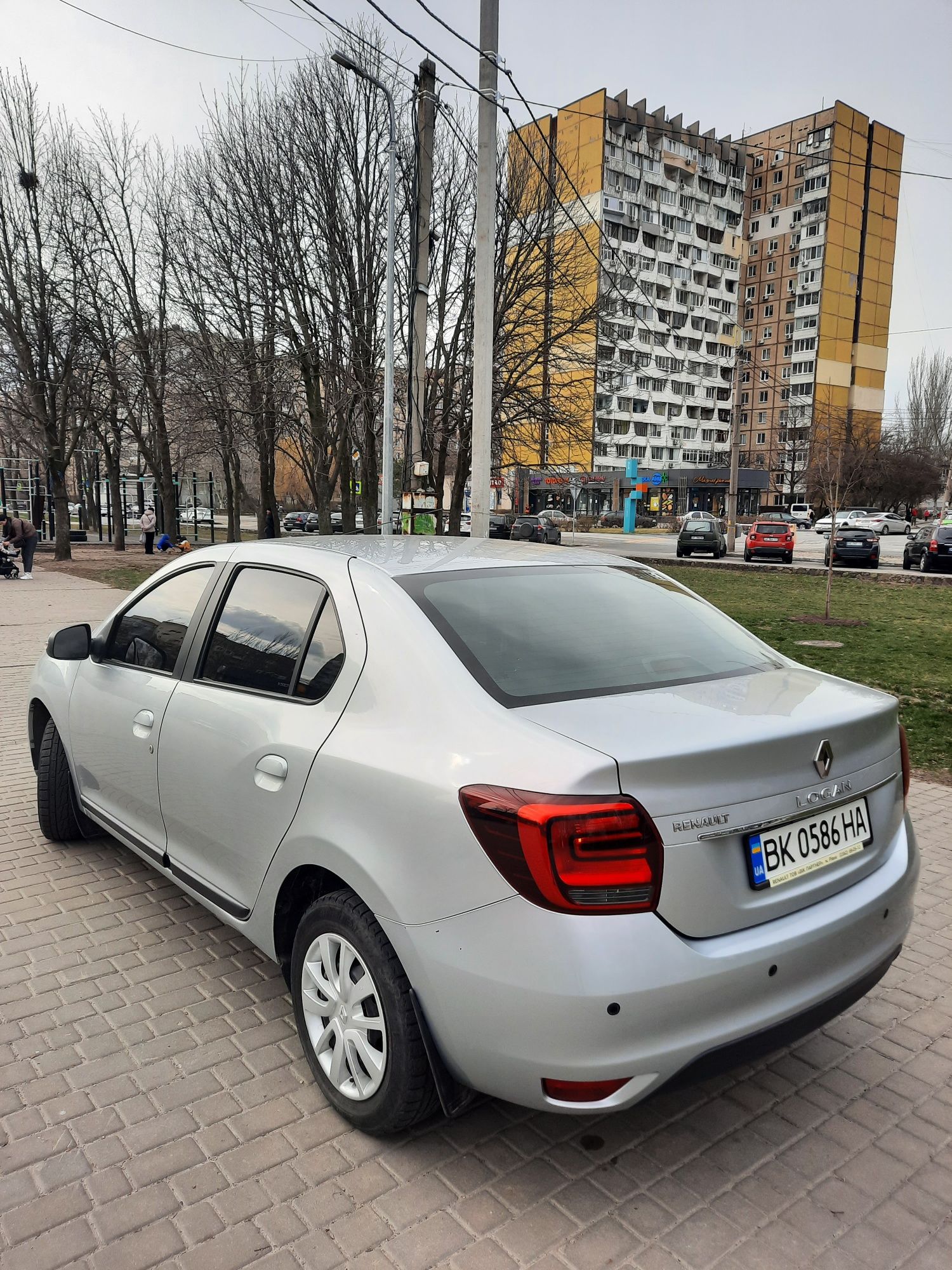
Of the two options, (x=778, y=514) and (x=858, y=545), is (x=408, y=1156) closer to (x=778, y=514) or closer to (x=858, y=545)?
(x=858, y=545)

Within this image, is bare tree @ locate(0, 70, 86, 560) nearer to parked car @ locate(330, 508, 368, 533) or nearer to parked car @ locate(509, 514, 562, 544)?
parked car @ locate(330, 508, 368, 533)

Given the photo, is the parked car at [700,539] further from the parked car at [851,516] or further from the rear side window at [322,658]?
the rear side window at [322,658]

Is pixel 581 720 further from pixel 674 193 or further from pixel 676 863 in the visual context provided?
pixel 674 193

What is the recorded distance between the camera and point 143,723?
339 centimetres

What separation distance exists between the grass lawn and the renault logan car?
4.24 metres

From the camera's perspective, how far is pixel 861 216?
319 feet

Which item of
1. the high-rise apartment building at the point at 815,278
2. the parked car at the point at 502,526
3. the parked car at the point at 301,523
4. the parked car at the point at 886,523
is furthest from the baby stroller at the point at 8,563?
the high-rise apartment building at the point at 815,278

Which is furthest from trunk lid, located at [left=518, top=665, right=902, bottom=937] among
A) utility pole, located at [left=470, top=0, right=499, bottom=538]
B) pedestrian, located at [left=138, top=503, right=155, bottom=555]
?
pedestrian, located at [left=138, top=503, right=155, bottom=555]

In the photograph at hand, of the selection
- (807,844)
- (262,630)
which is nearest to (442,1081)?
(807,844)

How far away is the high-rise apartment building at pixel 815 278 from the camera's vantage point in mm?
93750

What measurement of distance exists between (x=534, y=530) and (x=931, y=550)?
20697 millimetres

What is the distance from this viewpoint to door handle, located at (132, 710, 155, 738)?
334cm

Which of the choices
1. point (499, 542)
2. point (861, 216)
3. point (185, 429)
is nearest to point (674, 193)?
point (861, 216)

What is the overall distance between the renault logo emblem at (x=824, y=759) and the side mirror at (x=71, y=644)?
2.98m
